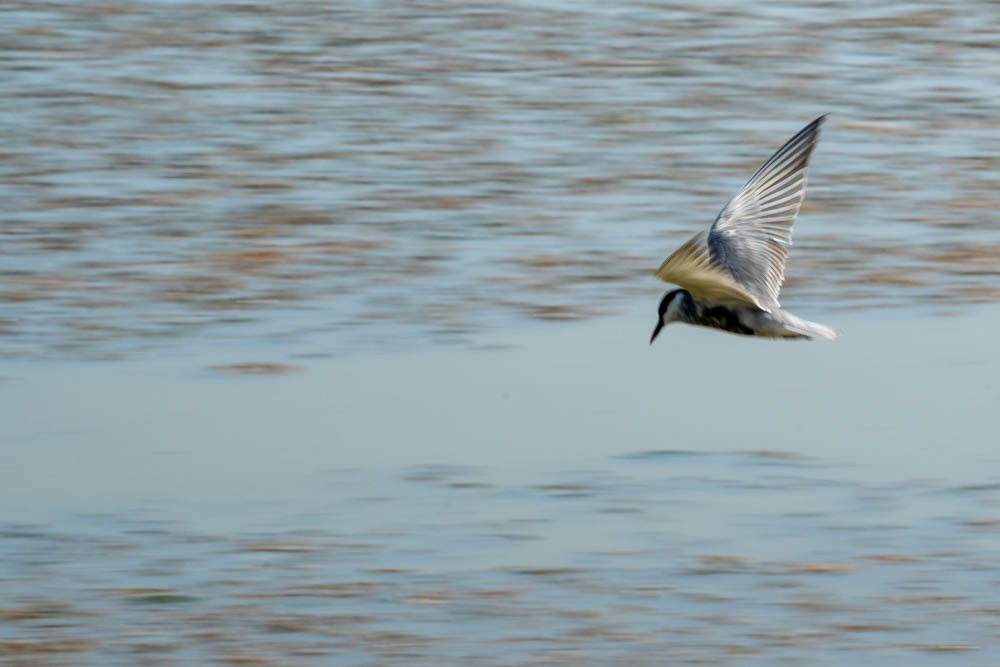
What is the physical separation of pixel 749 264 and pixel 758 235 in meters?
0.28

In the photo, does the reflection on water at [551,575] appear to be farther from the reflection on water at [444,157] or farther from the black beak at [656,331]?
the reflection on water at [444,157]

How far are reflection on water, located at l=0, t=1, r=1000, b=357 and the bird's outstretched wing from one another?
1258mm

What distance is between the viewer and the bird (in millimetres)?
6516

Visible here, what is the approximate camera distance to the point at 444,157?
1062 centimetres

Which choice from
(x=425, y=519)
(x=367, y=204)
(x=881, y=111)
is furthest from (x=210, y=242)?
(x=881, y=111)

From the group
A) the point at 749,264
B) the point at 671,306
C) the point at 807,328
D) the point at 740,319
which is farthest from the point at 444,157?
the point at 807,328

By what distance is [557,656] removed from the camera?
5.89m

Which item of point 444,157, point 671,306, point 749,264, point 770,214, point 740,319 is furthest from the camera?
point 444,157

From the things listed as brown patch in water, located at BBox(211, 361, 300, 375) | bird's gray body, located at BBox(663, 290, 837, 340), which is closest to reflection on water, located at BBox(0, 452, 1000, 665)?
bird's gray body, located at BBox(663, 290, 837, 340)

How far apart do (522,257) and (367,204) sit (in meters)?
0.97

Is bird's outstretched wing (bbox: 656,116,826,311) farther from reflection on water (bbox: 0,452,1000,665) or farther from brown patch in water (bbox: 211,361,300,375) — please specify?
brown patch in water (bbox: 211,361,300,375)

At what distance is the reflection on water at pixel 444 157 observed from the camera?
8.86 meters

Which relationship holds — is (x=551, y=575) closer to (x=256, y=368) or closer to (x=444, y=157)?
(x=256, y=368)

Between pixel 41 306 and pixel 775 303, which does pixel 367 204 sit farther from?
pixel 775 303
